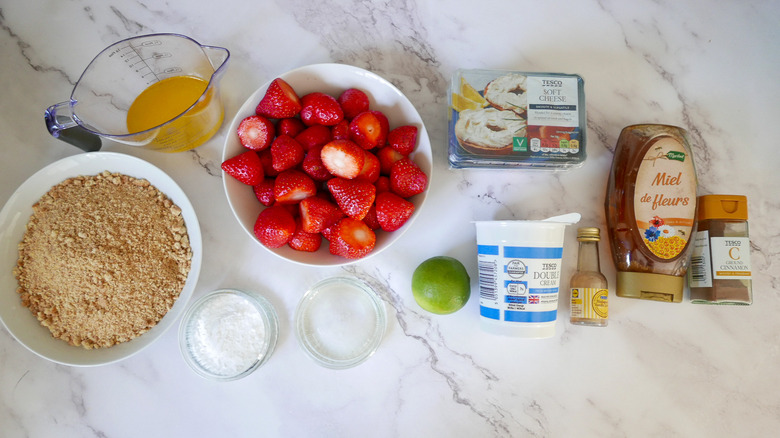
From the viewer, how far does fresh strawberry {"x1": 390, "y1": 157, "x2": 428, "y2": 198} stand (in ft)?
3.01

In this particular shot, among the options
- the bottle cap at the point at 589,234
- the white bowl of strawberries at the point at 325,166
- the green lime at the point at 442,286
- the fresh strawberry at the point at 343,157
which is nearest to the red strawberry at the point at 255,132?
the white bowl of strawberries at the point at 325,166

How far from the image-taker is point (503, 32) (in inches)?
42.9

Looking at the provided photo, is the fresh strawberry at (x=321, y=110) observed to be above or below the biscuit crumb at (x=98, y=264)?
above

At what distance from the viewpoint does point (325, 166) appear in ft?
3.02

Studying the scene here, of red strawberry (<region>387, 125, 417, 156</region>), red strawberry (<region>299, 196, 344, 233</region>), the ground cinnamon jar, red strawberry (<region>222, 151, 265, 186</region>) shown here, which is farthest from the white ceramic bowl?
the ground cinnamon jar

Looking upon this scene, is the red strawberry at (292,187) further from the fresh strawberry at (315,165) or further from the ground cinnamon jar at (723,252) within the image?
the ground cinnamon jar at (723,252)

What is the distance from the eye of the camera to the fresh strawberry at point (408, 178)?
916mm

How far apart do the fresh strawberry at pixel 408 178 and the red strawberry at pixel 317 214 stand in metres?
0.13

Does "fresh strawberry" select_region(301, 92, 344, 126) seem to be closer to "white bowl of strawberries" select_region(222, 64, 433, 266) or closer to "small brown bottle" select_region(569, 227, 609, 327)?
"white bowl of strawberries" select_region(222, 64, 433, 266)

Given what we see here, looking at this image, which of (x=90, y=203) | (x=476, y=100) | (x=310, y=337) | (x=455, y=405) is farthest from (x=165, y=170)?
(x=455, y=405)

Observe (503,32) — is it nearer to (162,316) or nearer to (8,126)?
(162,316)

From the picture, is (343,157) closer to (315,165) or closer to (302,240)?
(315,165)

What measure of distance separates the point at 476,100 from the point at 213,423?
3.00ft

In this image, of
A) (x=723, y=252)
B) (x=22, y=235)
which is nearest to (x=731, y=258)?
(x=723, y=252)
